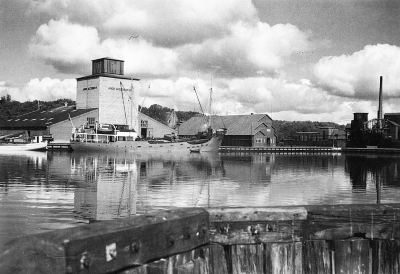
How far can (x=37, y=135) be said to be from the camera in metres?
72.3


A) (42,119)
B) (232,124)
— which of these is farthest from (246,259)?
(232,124)

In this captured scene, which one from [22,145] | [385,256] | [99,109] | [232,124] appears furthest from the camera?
[232,124]

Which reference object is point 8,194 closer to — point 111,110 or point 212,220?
point 212,220

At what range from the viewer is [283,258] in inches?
183

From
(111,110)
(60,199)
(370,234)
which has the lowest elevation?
(60,199)

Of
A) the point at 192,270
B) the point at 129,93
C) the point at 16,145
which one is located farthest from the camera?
the point at 129,93

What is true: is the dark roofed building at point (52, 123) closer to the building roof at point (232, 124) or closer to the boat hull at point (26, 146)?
the boat hull at point (26, 146)

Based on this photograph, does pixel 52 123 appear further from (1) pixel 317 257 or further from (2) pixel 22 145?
(1) pixel 317 257

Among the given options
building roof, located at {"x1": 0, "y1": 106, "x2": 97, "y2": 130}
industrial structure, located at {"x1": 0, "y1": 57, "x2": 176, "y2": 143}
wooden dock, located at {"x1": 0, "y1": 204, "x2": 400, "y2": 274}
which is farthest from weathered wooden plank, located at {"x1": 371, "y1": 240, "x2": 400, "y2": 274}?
building roof, located at {"x1": 0, "y1": 106, "x2": 97, "y2": 130}

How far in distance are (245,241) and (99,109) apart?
68.9 m

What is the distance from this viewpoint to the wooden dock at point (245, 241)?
3.41 metres

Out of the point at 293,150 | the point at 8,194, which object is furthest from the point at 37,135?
the point at 8,194

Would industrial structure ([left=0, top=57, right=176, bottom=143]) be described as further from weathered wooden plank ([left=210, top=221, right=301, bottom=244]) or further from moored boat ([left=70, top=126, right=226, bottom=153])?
weathered wooden plank ([left=210, top=221, right=301, bottom=244])

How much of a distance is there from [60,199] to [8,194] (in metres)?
2.40
